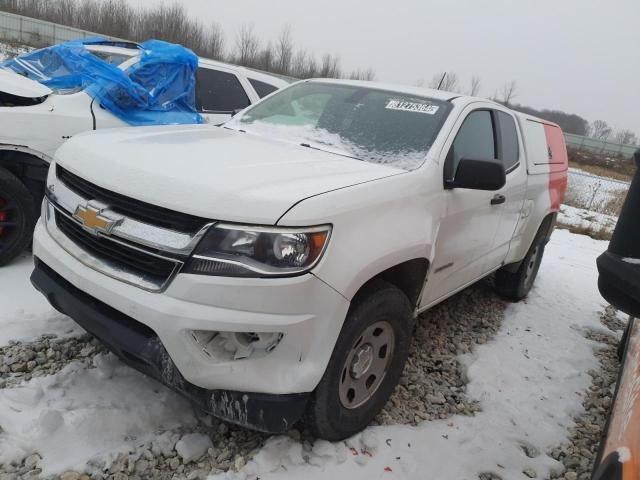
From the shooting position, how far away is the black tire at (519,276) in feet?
15.4

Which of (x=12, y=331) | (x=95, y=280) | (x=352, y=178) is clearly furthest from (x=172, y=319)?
(x=12, y=331)

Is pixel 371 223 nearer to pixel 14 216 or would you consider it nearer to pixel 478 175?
pixel 478 175

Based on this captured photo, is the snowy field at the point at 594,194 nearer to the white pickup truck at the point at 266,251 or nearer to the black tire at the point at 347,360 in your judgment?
the white pickup truck at the point at 266,251

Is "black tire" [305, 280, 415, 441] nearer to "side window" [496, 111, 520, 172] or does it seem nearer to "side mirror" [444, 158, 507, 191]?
"side mirror" [444, 158, 507, 191]

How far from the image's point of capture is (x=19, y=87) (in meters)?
3.57

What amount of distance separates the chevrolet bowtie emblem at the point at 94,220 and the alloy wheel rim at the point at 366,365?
1.16 meters

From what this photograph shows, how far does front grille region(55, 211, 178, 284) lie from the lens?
6.23 feet

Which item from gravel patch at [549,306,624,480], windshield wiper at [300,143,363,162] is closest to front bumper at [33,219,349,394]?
windshield wiper at [300,143,363,162]

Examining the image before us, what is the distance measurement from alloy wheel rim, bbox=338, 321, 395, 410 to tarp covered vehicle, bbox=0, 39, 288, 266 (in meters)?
2.72

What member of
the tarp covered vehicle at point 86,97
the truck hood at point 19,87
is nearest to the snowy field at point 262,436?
the tarp covered vehicle at point 86,97

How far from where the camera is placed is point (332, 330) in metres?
1.98

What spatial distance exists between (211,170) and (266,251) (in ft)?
1.59

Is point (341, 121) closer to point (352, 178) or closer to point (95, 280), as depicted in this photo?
point (352, 178)

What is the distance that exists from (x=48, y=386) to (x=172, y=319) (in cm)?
113
